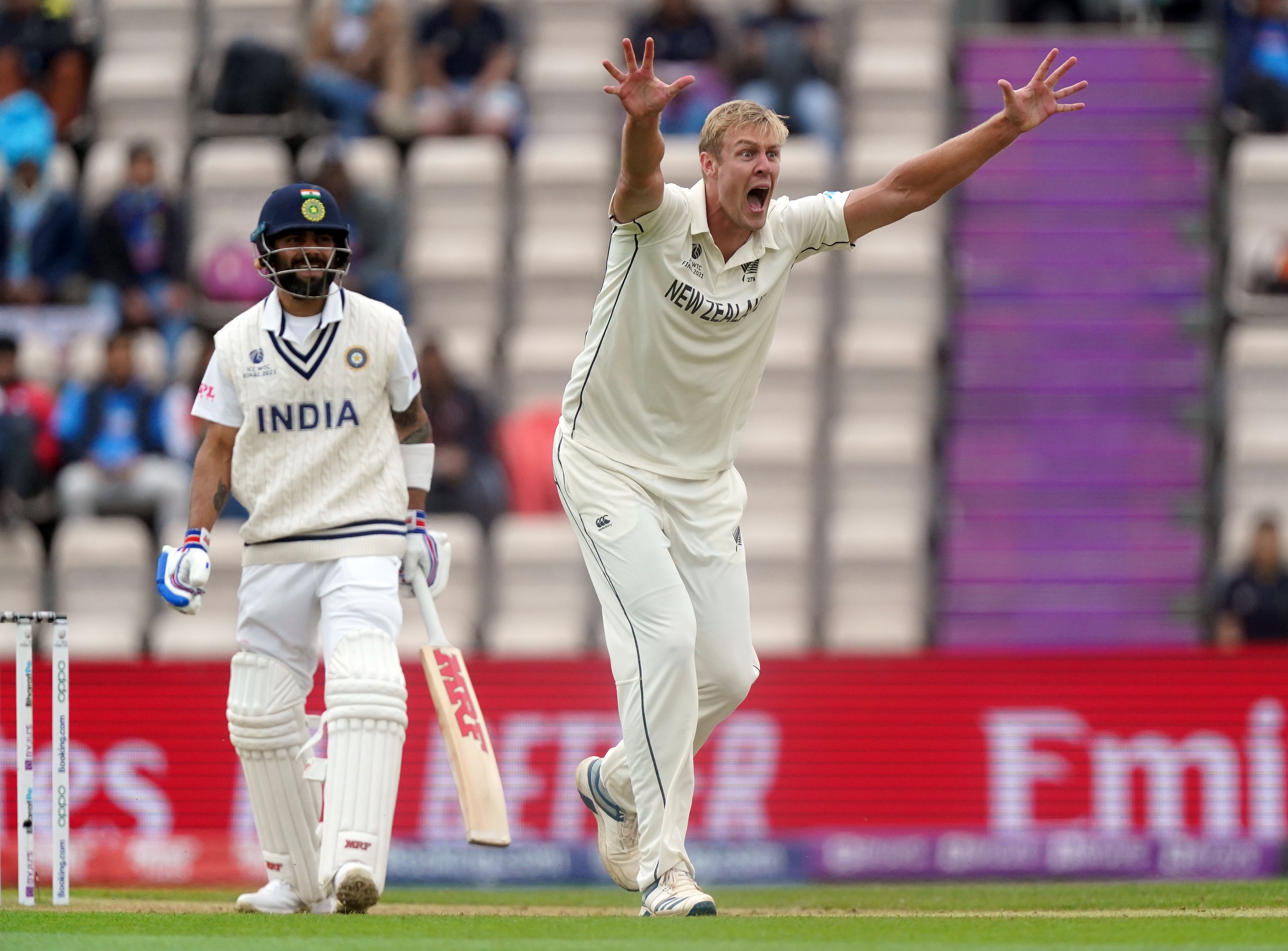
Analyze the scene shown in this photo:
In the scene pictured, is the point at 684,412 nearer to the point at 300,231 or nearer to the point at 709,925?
the point at 300,231

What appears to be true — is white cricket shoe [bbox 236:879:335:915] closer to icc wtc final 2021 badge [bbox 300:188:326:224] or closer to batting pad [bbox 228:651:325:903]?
batting pad [bbox 228:651:325:903]

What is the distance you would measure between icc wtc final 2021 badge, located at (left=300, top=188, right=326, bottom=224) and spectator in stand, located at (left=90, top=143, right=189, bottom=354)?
22.3 ft

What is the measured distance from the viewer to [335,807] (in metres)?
6.09

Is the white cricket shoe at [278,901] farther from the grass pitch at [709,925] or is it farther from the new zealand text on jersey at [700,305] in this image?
the new zealand text on jersey at [700,305]

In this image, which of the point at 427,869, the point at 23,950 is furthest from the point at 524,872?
the point at 23,950

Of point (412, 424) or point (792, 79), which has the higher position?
point (792, 79)

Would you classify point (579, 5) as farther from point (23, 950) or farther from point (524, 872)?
point (23, 950)

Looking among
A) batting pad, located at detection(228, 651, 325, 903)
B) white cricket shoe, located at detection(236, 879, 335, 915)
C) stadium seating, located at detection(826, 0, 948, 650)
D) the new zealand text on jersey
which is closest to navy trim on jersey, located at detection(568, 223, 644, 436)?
the new zealand text on jersey

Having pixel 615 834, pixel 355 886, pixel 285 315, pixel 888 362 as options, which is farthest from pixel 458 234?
Answer: pixel 355 886

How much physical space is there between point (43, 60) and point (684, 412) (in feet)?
33.6

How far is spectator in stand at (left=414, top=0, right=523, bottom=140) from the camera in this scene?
13.9 meters

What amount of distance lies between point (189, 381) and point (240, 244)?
146 cm

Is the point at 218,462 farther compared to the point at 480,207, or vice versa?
the point at 480,207

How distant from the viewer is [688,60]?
44.8ft
